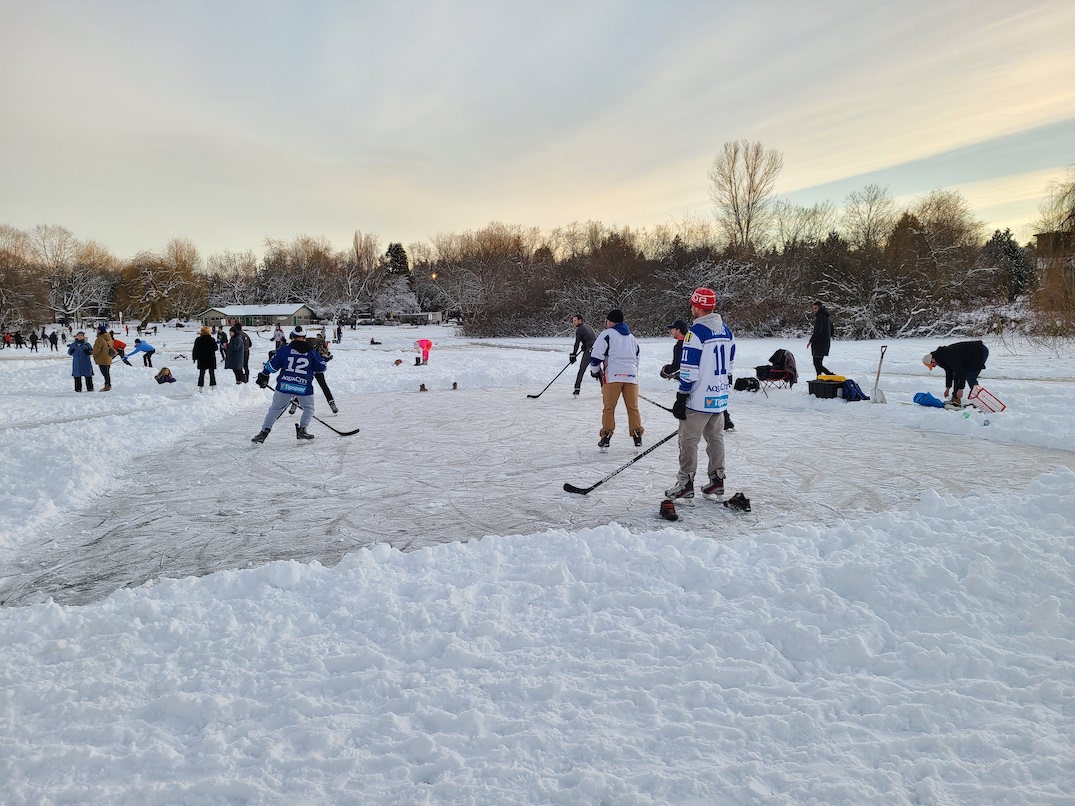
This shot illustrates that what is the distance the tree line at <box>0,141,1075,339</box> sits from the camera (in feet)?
105

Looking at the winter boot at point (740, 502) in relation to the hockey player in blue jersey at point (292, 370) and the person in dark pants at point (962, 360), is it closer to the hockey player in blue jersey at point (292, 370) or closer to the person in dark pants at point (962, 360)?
the hockey player in blue jersey at point (292, 370)

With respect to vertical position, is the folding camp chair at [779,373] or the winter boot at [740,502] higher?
the folding camp chair at [779,373]

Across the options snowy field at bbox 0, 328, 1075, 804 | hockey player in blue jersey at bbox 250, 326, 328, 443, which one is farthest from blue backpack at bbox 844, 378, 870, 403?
hockey player in blue jersey at bbox 250, 326, 328, 443

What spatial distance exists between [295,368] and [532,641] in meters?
6.75

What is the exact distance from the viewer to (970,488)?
6.27 m

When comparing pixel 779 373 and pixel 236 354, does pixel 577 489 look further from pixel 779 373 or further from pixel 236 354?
pixel 236 354

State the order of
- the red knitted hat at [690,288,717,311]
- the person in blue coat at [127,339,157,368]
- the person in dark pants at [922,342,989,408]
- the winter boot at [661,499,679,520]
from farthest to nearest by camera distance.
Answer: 1. the person in blue coat at [127,339,157,368]
2. the person in dark pants at [922,342,989,408]
3. the red knitted hat at [690,288,717,311]
4. the winter boot at [661,499,679,520]

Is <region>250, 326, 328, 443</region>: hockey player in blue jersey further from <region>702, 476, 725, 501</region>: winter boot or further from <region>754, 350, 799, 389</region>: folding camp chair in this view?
<region>754, 350, 799, 389</region>: folding camp chair

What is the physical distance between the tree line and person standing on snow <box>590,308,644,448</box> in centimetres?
1959

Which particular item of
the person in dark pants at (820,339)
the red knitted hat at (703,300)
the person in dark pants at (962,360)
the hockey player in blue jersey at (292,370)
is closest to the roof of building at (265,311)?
the hockey player in blue jersey at (292,370)

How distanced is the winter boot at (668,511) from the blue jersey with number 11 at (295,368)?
5.45 meters

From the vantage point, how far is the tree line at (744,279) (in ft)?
105

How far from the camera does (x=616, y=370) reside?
8281mm

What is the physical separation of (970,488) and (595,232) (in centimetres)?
8290
